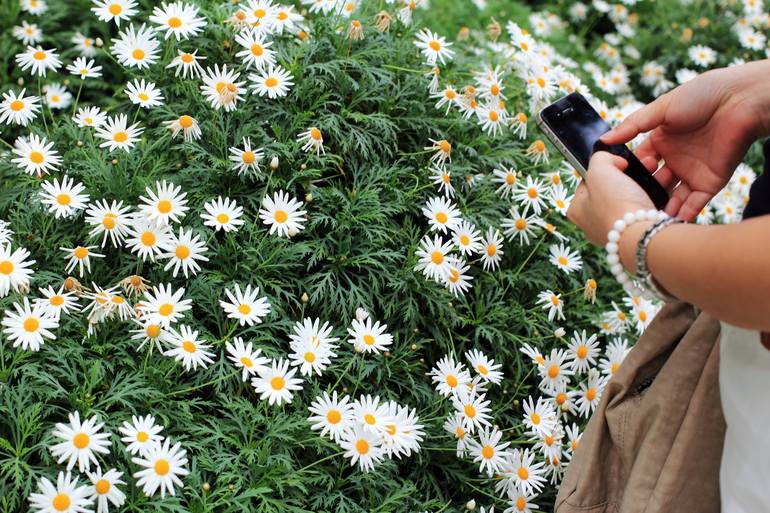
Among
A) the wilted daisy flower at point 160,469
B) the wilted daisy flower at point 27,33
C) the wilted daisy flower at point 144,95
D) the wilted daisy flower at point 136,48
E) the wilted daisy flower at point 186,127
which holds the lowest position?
the wilted daisy flower at point 160,469

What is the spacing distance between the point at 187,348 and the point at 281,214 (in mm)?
473

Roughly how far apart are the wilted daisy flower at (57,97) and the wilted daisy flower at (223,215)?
0.84 meters

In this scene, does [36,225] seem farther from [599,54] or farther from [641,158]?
[599,54]

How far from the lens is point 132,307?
205 cm

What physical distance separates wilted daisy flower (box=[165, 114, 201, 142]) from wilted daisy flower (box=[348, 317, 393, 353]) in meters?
0.72

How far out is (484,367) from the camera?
2.27m

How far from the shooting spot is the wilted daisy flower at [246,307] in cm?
204

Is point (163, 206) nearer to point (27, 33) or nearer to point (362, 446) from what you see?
point (362, 446)

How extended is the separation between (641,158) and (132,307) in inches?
51.1

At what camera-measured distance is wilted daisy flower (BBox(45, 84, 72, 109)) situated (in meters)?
2.66

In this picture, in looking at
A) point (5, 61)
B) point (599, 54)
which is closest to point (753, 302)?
point (5, 61)

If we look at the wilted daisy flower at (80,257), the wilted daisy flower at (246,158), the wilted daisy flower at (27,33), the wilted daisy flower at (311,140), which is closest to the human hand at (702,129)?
the wilted daisy flower at (311,140)

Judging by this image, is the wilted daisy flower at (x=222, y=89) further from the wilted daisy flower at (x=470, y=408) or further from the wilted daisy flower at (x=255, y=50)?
the wilted daisy flower at (x=470, y=408)

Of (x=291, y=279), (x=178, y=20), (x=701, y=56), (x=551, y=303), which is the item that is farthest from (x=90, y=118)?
(x=701, y=56)
